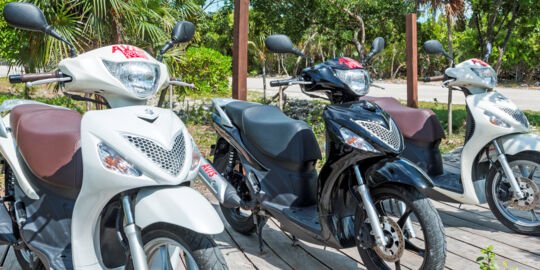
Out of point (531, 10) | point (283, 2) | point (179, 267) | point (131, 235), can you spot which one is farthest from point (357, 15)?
point (131, 235)

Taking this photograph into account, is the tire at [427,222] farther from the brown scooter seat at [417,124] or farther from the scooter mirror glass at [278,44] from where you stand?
the brown scooter seat at [417,124]

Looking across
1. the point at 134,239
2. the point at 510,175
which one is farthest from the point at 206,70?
the point at 134,239

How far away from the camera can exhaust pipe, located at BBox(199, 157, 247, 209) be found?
2.95 meters

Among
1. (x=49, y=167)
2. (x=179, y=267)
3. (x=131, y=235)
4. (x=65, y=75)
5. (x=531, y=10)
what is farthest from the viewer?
(x=531, y=10)

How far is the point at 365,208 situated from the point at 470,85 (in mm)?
1621

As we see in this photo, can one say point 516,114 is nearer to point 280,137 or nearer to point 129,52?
point 280,137

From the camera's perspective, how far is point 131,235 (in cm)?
175

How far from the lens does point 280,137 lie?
9.56ft

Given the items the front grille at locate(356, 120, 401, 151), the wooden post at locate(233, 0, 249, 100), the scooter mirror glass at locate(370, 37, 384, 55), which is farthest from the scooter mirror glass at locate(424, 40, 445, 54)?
the wooden post at locate(233, 0, 249, 100)

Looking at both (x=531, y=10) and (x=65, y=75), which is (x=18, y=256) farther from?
(x=531, y=10)

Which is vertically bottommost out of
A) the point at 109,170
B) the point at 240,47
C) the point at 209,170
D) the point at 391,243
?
the point at 391,243

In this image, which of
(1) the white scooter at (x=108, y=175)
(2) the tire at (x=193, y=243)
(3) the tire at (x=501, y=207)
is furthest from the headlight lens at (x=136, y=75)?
(3) the tire at (x=501, y=207)

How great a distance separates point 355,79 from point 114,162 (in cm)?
136

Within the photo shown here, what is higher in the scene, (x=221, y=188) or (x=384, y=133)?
(x=384, y=133)
